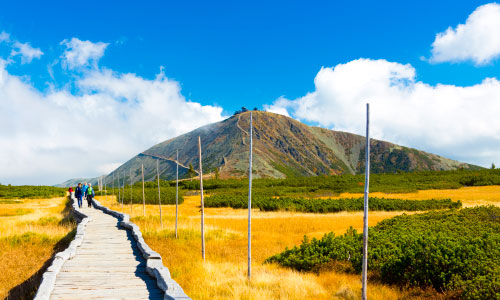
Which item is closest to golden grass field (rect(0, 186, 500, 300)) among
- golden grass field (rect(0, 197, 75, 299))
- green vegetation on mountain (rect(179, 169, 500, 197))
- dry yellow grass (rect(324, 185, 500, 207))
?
golden grass field (rect(0, 197, 75, 299))

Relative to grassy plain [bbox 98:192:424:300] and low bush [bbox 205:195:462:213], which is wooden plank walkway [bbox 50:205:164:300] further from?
low bush [bbox 205:195:462:213]

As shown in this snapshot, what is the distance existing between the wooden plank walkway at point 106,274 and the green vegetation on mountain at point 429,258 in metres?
5.41

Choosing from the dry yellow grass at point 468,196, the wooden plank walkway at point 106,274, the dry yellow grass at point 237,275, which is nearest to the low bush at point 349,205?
the dry yellow grass at point 468,196

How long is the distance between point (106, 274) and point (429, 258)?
906cm

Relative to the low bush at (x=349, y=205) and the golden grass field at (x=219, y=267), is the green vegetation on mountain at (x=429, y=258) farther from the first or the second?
the low bush at (x=349, y=205)

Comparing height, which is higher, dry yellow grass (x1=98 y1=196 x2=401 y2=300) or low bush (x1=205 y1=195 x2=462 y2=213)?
dry yellow grass (x1=98 y1=196 x2=401 y2=300)

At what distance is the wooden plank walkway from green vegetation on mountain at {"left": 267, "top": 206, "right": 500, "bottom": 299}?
5408 mm

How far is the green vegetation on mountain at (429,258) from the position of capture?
8164 millimetres

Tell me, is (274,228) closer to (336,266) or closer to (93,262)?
(336,266)

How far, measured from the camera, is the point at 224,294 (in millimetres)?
9344

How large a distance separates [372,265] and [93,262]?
9091mm

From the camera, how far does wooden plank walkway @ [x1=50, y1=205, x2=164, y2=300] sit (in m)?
8.49

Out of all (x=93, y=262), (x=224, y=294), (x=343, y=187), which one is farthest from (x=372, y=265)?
(x=343, y=187)

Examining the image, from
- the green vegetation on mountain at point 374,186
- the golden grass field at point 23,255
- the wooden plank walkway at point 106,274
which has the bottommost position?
the green vegetation on mountain at point 374,186
